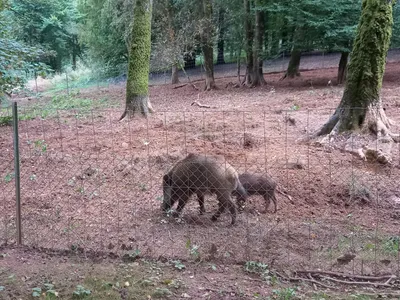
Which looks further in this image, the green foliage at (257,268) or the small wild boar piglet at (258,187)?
the small wild boar piglet at (258,187)

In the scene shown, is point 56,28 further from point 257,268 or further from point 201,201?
point 257,268

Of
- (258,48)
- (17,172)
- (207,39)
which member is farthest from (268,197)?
(207,39)

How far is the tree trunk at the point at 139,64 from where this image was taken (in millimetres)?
11945

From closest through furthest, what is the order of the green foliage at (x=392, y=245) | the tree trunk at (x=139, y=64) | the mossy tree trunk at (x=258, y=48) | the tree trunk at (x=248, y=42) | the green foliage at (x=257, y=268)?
A: the green foliage at (x=257, y=268), the green foliage at (x=392, y=245), the tree trunk at (x=139, y=64), the mossy tree trunk at (x=258, y=48), the tree trunk at (x=248, y=42)

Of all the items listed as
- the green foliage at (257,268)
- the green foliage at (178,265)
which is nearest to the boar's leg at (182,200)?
the green foliage at (178,265)

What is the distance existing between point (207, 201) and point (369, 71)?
4.24 meters

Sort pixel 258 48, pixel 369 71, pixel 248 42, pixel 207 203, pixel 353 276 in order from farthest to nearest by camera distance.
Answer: pixel 248 42 < pixel 258 48 < pixel 369 71 < pixel 207 203 < pixel 353 276

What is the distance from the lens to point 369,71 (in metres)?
8.19

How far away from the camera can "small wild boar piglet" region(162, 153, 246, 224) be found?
5398 mm

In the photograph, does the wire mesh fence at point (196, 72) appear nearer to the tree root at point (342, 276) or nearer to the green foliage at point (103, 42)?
the green foliage at point (103, 42)

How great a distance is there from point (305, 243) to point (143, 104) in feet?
26.2

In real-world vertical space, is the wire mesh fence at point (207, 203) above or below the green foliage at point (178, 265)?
above

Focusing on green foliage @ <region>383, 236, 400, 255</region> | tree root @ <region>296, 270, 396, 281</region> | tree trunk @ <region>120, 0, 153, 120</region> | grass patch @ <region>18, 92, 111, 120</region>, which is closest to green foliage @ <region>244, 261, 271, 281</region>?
tree root @ <region>296, 270, 396, 281</region>

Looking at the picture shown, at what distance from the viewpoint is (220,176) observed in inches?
212
